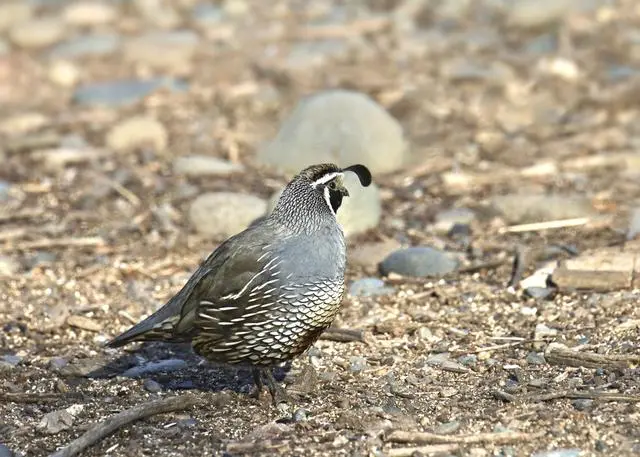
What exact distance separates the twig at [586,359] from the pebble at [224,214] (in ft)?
9.83

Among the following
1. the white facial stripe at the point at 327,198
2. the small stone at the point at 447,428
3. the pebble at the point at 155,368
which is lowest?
the pebble at the point at 155,368

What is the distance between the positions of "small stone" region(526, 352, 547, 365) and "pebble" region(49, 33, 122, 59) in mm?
8793

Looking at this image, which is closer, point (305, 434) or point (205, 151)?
point (305, 434)

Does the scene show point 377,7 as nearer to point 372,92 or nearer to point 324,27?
point 324,27

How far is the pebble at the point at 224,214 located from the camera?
8633 millimetres

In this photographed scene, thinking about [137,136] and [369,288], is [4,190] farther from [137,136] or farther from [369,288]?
[369,288]

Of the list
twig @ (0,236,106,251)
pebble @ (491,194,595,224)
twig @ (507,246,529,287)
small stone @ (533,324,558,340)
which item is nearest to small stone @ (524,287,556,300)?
twig @ (507,246,529,287)

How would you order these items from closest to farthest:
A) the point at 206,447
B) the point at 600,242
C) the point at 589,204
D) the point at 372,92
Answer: the point at 206,447, the point at 600,242, the point at 589,204, the point at 372,92

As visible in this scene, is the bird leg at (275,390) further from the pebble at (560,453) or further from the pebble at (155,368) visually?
the pebble at (560,453)

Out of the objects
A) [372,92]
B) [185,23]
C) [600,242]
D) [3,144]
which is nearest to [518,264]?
[600,242]

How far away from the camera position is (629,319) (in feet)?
21.8

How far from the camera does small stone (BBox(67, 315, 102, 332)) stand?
7165mm

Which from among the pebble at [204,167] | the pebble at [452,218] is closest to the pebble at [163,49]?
the pebble at [204,167]

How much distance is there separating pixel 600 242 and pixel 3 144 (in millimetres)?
5667
